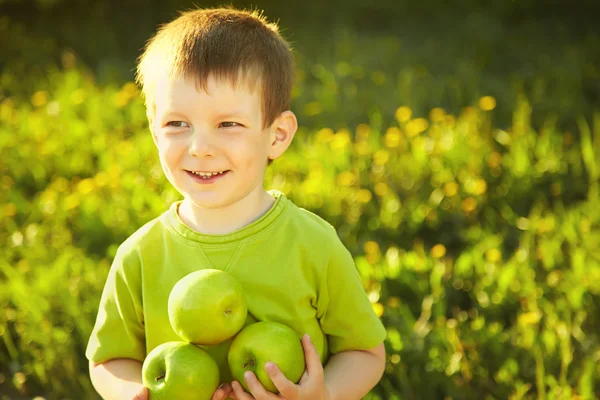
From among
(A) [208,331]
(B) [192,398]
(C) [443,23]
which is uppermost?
(A) [208,331]

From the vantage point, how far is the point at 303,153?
14.7ft

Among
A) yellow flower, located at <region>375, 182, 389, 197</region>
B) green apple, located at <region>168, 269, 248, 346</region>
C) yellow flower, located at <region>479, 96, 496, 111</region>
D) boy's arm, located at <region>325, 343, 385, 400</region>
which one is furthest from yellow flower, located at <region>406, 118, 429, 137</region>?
green apple, located at <region>168, 269, 248, 346</region>

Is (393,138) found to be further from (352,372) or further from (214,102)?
(214,102)

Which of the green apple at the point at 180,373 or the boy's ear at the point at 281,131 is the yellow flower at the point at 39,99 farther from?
the green apple at the point at 180,373

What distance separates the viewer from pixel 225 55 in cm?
185

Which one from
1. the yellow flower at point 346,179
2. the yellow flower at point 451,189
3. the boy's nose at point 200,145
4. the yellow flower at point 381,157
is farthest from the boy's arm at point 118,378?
the yellow flower at point 381,157

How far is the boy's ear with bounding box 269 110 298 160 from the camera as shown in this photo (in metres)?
1.98

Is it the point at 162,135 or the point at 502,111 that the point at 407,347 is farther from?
the point at 502,111

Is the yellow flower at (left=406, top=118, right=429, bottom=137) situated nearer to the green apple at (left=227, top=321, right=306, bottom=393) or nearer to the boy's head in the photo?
the boy's head

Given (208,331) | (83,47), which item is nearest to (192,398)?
(208,331)

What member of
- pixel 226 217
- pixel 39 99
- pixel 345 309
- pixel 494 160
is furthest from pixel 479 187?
pixel 39 99

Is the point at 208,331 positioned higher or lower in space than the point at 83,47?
higher

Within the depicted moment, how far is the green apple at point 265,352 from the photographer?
178 centimetres

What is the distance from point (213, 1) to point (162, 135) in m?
5.74
